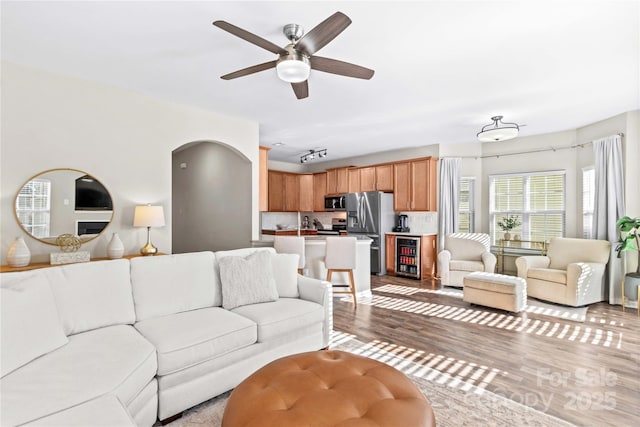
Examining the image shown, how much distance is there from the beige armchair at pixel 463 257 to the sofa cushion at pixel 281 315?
348cm

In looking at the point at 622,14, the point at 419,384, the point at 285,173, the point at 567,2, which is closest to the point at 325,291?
the point at 419,384

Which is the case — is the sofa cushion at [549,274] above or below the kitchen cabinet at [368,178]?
below

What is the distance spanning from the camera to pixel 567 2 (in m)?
2.14

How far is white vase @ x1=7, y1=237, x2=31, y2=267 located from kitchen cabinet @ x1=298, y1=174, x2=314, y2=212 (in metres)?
6.04

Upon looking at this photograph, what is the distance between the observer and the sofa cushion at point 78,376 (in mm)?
1367

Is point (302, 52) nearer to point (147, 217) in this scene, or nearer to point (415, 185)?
point (147, 217)

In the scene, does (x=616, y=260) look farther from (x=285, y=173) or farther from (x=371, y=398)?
(x=285, y=173)

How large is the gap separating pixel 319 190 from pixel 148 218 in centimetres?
525

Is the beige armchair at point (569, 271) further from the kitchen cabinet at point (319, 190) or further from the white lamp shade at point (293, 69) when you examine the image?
the kitchen cabinet at point (319, 190)

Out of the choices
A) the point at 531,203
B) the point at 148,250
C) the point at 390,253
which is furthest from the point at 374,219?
the point at 148,250

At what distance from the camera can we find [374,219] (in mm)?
6863

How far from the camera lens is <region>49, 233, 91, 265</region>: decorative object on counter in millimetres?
3166

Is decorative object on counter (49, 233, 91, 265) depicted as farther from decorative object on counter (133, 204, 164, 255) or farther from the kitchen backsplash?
the kitchen backsplash

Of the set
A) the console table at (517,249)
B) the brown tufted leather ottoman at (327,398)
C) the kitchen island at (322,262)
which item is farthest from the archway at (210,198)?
the console table at (517,249)
